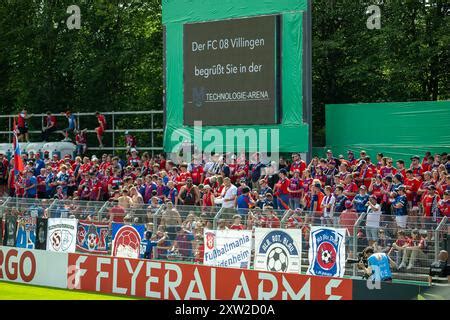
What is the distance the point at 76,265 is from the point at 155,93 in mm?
22479

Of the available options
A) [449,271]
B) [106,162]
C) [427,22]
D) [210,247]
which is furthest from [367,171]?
[427,22]

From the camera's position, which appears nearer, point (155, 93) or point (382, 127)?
point (382, 127)

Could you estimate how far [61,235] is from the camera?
2083 cm

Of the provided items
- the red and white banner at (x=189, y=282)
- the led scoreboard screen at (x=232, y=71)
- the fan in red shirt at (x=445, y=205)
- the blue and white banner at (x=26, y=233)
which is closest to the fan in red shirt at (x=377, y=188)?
the fan in red shirt at (x=445, y=205)

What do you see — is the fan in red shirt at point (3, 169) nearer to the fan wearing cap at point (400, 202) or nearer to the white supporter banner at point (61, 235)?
the white supporter banner at point (61, 235)

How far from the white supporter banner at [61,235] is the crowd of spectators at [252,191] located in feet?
1.74

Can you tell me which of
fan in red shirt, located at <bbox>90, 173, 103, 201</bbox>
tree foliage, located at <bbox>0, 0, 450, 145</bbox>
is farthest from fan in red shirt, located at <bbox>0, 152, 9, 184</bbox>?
tree foliage, located at <bbox>0, 0, 450, 145</bbox>

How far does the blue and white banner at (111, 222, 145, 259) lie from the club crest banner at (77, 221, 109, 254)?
40 centimetres

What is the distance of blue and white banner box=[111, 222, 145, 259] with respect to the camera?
1912 cm

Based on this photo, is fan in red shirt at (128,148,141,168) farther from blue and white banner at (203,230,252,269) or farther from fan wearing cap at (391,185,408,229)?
fan wearing cap at (391,185,408,229)

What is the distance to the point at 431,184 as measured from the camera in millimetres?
19469

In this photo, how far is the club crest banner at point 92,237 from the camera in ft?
65.9

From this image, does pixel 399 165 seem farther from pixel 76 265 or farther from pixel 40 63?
pixel 40 63

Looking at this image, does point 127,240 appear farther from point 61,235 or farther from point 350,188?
point 350,188
